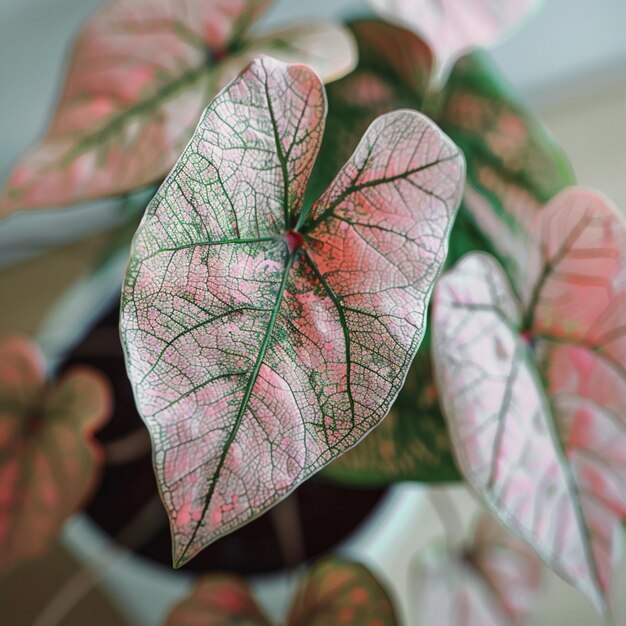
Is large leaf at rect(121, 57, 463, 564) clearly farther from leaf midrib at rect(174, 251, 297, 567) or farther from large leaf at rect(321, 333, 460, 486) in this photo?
large leaf at rect(321, 333, 460, 486)

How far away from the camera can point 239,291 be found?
31 cm

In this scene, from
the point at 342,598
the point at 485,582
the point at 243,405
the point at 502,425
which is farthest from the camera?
the point at 485,582

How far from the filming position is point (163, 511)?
2.57 feet

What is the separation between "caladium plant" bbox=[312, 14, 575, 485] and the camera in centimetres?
48

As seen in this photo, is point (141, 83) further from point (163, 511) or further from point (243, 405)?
point (163, 511)

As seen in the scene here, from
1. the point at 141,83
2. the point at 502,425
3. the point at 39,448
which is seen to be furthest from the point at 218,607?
the point at 141,83

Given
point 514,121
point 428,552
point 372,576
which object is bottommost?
point 428,552

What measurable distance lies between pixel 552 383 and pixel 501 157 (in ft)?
0.59

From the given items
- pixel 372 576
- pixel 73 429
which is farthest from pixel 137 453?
pixel 372 576

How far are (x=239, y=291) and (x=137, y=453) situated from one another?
0.56 metres

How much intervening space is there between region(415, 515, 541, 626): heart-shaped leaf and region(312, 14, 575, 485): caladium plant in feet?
0.73

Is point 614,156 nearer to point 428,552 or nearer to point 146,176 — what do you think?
point 428,552

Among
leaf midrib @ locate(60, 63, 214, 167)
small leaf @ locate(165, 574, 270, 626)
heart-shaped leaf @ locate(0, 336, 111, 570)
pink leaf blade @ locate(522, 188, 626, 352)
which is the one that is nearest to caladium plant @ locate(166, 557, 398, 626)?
small leaf @ locate(165, 574, 270, 626)

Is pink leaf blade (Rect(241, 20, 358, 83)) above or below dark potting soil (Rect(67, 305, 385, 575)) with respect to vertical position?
above
